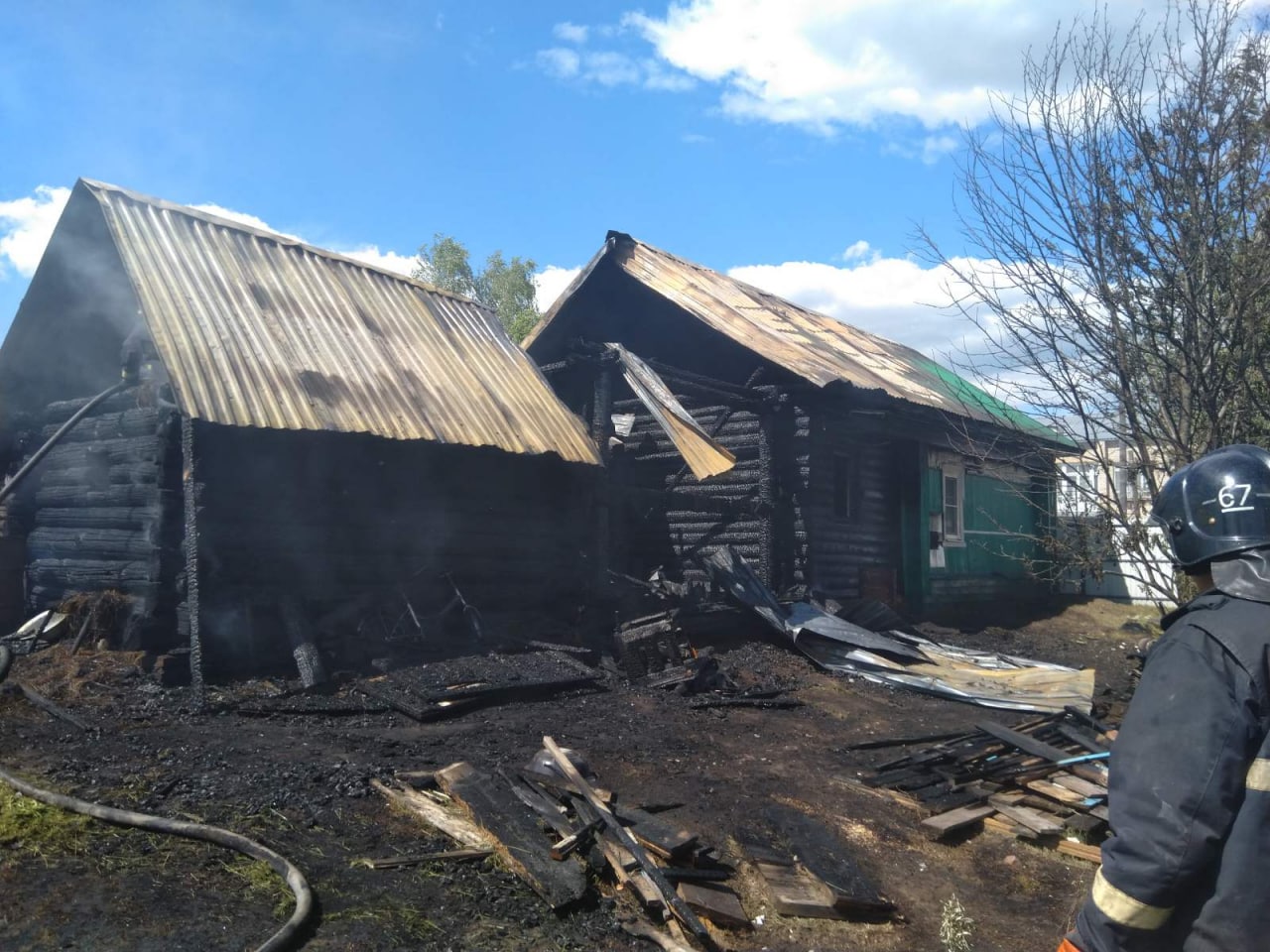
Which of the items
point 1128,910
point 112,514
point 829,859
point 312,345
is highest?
point 312,345

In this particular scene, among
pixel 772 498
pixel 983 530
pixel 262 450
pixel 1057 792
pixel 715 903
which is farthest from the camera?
pixel 983 530

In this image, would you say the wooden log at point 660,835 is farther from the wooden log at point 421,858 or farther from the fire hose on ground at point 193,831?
the fire hose on ground at point 193,831

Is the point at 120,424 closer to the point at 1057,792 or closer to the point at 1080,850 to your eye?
the point at 1057,792

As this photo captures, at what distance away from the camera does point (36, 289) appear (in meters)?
10.5

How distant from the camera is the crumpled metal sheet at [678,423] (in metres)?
11.6

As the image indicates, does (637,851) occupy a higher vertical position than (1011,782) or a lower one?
higher

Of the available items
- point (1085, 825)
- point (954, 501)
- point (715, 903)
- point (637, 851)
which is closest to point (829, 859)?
point (715, 903)

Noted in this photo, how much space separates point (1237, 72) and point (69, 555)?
38.3 feet

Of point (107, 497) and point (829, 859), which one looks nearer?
point (829, 859)

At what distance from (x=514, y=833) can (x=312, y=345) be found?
702 cm

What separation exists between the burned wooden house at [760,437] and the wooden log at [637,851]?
6161 mm

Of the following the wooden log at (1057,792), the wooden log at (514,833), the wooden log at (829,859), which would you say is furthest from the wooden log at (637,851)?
the wooden log at (1057,792)

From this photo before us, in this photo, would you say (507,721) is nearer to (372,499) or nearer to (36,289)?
(372,499)

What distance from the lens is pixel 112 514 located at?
9391 mm
